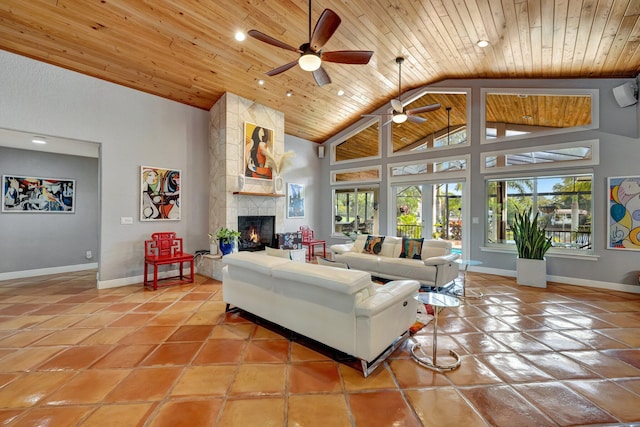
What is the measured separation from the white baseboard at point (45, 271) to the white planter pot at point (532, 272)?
29.1 feet

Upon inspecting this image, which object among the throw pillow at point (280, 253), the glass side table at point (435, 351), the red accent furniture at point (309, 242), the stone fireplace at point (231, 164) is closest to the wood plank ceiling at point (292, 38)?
the stone fireplace at point (231, 164)

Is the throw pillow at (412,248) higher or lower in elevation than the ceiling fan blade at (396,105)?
lower

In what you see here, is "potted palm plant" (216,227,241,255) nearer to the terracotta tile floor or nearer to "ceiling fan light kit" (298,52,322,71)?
the terracotta tile floor

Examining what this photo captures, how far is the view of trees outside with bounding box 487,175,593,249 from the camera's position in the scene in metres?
5.02

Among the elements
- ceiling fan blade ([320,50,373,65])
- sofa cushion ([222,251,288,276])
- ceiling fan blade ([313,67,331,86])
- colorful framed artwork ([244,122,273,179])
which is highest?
ceiling fan blade ([320,50,373,65])

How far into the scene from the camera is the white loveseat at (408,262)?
433cm

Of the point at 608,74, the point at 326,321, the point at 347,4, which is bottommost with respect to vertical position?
the point at 326,321

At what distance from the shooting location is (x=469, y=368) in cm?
232

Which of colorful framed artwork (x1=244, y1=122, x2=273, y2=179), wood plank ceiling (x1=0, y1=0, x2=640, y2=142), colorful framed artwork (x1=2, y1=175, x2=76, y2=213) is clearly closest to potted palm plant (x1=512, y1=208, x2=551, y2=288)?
wood plank ceiling (x1=0, y1=0, x2=640, y2=142)

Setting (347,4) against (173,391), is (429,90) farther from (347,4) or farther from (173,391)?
(173,391)

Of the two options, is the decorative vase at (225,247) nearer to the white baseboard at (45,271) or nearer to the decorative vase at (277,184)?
the decorative vase at (277,184)

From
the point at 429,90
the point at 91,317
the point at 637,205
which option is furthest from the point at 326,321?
the point at 429,90

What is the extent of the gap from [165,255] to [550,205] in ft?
24.4

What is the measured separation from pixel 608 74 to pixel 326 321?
6308 mm
